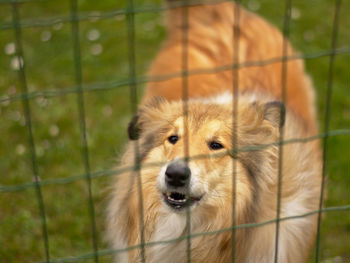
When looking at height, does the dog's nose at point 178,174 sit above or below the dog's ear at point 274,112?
below

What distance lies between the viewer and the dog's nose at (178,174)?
2527 mm

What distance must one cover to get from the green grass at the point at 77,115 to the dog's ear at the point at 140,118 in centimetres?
35

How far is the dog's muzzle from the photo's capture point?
2529 mm

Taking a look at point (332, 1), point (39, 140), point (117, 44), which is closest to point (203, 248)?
point (39, 140)

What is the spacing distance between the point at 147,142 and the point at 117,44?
11.4ft

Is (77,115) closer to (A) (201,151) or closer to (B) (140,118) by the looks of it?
(B) (140,118)

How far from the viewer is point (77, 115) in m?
5.17

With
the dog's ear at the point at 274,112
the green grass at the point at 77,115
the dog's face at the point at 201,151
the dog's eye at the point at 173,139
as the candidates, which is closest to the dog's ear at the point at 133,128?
the dog's face at the point at 201,151

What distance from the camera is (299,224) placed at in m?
2.96

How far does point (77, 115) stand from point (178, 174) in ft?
9.26

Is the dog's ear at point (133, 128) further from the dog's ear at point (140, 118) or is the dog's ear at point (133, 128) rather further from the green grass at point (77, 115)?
the green grass at point (77, 115)

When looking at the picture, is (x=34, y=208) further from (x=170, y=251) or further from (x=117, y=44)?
(x=117, y=44)

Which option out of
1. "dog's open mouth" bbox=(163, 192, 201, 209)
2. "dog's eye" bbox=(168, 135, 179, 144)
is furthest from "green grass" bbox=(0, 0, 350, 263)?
"dog's open mouth" bbox=(163, 192, 201, 209)

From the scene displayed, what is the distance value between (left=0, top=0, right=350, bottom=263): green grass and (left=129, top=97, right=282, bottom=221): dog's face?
1.60 ft
